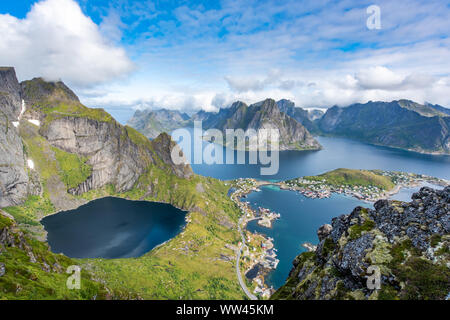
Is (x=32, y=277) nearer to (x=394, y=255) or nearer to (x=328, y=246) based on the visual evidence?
(x=328, y=246)

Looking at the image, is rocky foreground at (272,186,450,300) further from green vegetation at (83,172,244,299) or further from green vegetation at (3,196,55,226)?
green vegetation at (3,196,55,226)

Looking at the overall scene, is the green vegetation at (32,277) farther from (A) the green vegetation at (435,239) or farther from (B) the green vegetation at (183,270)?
(A) the green vegetation at (435,239)

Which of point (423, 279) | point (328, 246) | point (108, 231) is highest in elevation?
point (423, 279)

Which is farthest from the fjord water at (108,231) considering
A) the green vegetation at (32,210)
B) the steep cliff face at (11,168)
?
the steep cliff face at (11,168)

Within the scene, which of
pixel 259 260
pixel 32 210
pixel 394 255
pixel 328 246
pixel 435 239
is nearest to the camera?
pixel 435 239

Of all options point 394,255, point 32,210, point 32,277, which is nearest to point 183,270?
point 32,277

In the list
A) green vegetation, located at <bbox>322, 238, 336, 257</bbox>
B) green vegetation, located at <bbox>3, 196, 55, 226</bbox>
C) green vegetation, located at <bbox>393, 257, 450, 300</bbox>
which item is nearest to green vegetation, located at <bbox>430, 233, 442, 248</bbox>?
green vegetation, located at <bbox>393, 257, 450, 300</bbox>

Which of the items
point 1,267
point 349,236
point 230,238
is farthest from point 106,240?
point 349,236
